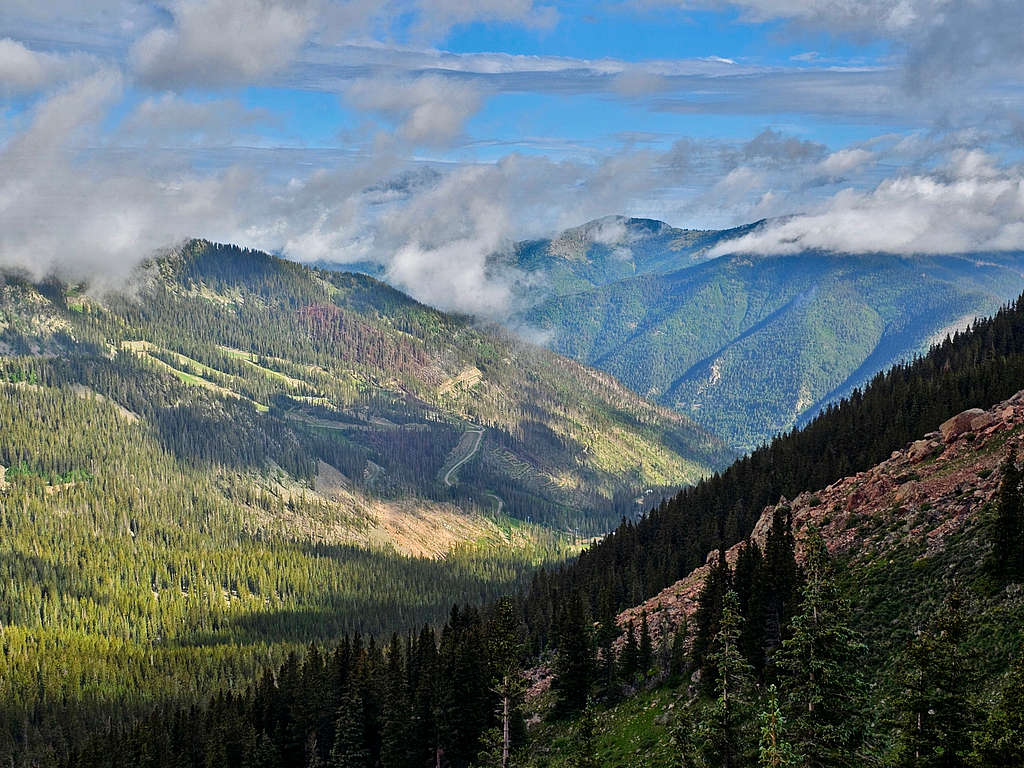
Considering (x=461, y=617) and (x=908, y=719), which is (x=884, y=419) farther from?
(x=908, y=719)

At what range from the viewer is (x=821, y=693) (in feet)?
128

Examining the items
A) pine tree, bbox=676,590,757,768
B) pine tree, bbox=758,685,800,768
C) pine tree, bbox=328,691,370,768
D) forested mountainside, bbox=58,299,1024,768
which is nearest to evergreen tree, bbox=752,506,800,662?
forested mountainside, bbox=58,299,1024,768

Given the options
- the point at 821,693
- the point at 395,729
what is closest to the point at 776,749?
the point at 821,693

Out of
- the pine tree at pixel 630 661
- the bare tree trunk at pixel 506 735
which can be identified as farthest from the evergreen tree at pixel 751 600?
the bare tree trunk at pixel 506 735

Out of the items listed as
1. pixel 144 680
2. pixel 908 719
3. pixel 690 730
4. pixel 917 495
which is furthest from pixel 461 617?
pixel 144 680

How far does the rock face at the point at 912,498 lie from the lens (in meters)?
77.9

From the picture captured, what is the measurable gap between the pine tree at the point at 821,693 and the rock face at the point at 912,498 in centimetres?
3841

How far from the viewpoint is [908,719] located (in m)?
42.1

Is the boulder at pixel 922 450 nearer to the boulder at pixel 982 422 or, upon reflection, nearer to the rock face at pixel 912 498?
the rock face at pixel 912 498

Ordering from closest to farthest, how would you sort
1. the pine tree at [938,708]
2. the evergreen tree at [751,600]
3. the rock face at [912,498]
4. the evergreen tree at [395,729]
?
1. the pine tree at [938,708]
2. the evergreen tree at [751,600]
3. the rock face at [912,498]
4. the evergreen tree at [395,729]

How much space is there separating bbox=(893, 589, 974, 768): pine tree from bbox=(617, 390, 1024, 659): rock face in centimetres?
3649

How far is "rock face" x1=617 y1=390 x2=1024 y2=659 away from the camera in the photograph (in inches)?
3068

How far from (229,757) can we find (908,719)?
87216 millimetres

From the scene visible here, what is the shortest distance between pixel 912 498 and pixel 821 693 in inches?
2072
